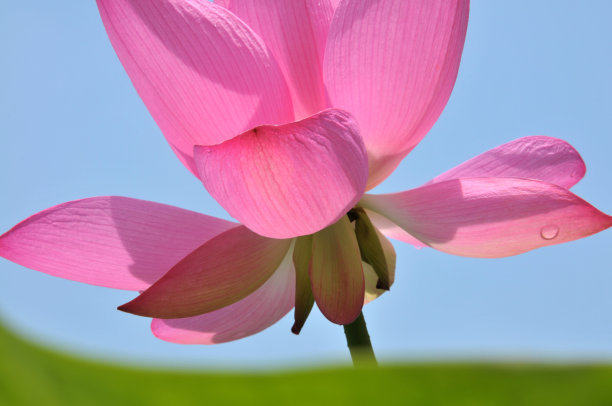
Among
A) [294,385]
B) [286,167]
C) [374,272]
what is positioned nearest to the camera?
[294,385]

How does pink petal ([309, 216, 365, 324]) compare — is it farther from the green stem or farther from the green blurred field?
the green blurred field

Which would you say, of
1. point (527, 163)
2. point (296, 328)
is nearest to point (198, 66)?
point (296, 328)

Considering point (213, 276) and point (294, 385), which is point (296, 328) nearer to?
point (213, 276)

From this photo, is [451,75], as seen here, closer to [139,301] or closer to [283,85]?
[283,85]

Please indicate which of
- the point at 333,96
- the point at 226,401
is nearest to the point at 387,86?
the point at 333,96

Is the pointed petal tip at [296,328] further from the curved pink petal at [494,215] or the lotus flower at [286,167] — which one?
the curved pink petal at [494,215]

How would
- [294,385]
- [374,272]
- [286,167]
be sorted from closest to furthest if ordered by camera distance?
[294,385]
[286,167]
[374,272]

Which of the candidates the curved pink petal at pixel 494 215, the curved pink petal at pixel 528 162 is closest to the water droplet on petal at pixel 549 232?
the curved pink petal at pixel 494 215
